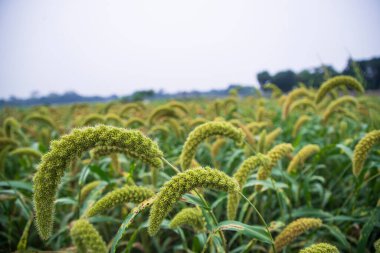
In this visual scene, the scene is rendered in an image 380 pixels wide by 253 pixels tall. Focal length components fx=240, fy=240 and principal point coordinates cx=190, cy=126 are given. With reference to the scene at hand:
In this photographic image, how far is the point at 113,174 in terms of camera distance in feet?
11.7

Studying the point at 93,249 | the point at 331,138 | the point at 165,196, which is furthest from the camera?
the point at 331,138

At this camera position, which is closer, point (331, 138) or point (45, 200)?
point (45, 200)

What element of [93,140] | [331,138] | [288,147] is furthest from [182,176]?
[331,138]

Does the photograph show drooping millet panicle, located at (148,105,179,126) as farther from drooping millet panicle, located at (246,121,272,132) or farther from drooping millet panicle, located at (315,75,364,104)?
drooping millet panicle, located at (315,75,364,104)

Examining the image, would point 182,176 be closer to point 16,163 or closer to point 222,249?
point 222,249

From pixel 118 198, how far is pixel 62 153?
510 millimetres

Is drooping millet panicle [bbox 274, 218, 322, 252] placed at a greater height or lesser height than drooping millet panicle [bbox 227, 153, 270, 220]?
lesser

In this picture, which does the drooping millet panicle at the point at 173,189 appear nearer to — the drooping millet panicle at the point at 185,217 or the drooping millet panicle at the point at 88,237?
the drooping millet panicle at the point at 185,217

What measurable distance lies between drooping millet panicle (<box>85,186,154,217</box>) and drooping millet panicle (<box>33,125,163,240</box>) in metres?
0.26

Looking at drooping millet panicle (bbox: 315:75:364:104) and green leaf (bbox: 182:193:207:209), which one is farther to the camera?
drooping millet panicle (bbox: 315:75:364:104)

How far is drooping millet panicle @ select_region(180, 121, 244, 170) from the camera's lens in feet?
4.96

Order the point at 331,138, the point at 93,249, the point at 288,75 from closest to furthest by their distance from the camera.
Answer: the point at 93,249 < the point at 331,138 < the point at 288,75

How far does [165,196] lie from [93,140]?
41 centimetres

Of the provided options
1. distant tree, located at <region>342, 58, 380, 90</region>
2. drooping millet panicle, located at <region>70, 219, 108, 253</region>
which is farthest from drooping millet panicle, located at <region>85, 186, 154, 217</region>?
distant tree, located at <region>342, 58, 380, 90</region>
